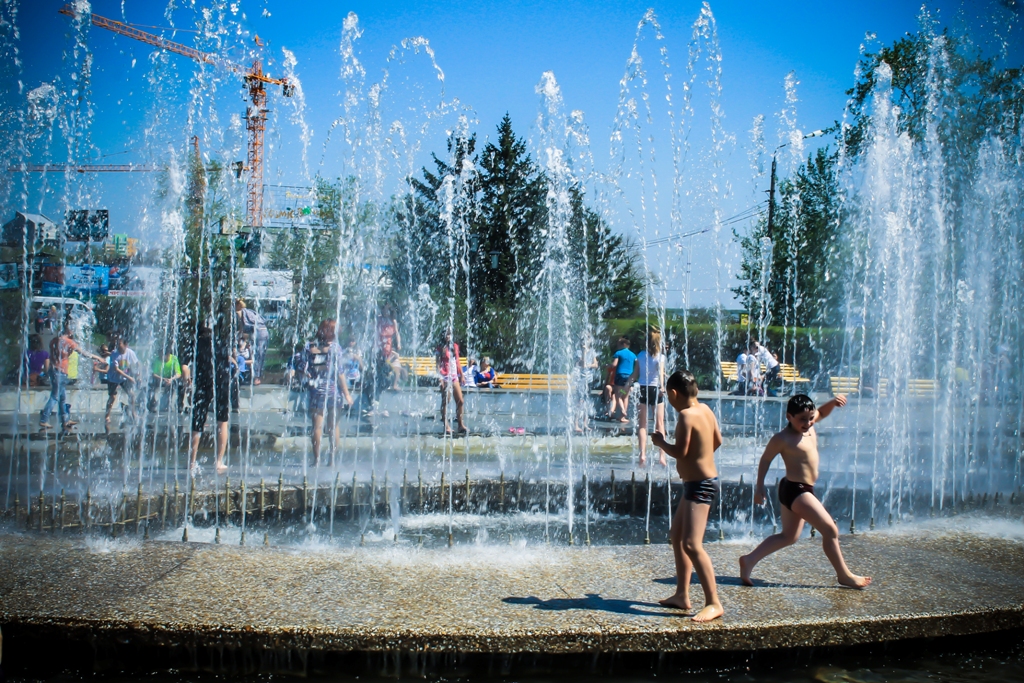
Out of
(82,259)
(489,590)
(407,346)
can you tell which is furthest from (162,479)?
(82,259)

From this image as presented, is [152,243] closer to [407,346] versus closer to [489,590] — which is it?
[407,346]

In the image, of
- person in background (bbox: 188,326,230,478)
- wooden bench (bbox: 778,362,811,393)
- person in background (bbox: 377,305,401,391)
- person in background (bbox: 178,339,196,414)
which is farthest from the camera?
wooden bench (bbox: 778,362,811,393)

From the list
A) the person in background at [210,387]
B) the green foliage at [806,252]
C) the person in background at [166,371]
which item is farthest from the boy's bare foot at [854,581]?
the green foliage at [806,252]

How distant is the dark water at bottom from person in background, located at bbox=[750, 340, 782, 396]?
10.0 meters

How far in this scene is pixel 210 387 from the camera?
25.9 feet

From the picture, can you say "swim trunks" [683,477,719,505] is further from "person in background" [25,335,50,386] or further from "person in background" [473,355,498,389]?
"person in background" [473,355,498,389]

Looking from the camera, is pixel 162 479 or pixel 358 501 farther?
pixel 162 479

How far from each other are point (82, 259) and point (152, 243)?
11731mm

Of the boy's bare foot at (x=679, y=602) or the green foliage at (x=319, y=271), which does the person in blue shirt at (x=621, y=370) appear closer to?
the boy's bare foot at (x=679, y=602)

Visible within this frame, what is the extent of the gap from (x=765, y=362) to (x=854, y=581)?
38.6ft

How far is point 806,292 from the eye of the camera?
29781 millimetres

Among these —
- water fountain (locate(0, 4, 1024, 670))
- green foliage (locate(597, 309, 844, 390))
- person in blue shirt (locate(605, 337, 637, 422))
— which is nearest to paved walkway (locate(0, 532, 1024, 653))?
water fountain (locate(0, 4, 1024, 670))

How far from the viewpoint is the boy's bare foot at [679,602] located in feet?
13.0

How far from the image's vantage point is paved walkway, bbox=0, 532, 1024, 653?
3.60 meters
